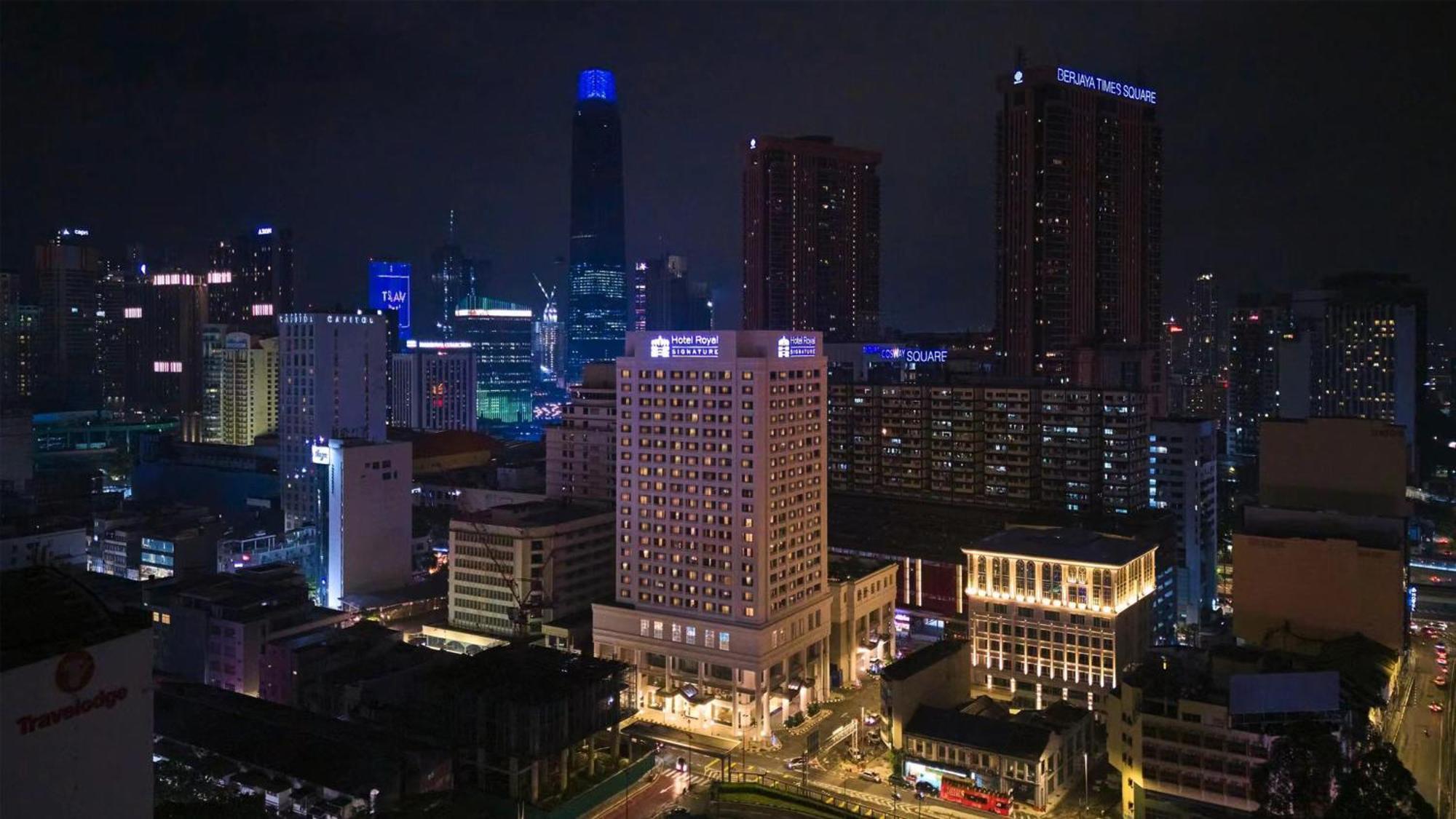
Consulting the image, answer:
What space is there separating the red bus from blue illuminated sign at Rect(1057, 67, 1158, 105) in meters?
70.8

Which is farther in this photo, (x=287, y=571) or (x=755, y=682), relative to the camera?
(x=287, y=571)

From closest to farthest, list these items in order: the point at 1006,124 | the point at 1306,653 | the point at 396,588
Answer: the point at 1306,653 < the point at 396,588 < the point at 1006,124

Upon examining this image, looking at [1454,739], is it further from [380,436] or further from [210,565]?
[210,565]

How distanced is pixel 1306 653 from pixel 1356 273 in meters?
64.9

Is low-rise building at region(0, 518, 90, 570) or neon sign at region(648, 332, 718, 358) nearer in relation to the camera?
neon sign at region(648, 332, 718, 358)

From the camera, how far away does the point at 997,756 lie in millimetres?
33688

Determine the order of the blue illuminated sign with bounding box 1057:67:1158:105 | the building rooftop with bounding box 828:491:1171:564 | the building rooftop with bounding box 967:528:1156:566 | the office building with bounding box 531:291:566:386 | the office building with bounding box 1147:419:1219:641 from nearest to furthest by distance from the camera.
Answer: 1. the building rooftop with bounding box 967:528:1156:566
2. the building rooftop with bounding box 828:491:1171:564
3. the office building with bounding box 1147:419:1219:641
4. the blue illuminated sign with bounding box 1057:67:1158:105
5. the office building with bounding box 531:291:566:386

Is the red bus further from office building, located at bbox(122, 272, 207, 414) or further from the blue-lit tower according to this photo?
the blue-lit tower

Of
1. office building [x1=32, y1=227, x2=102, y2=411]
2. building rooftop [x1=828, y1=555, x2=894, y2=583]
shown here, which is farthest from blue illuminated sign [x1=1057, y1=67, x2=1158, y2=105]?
office building [x1=32, y1=227, x2=102, y2=411]

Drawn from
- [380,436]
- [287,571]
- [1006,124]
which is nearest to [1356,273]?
[1006,124]

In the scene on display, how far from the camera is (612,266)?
507ft

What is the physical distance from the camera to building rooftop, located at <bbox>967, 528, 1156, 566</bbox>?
1674 inches

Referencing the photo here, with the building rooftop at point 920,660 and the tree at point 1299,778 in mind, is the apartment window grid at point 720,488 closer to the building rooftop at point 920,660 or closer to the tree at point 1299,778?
the building rooftop at point 920,660

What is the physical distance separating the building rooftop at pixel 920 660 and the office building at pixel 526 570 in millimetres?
15985
